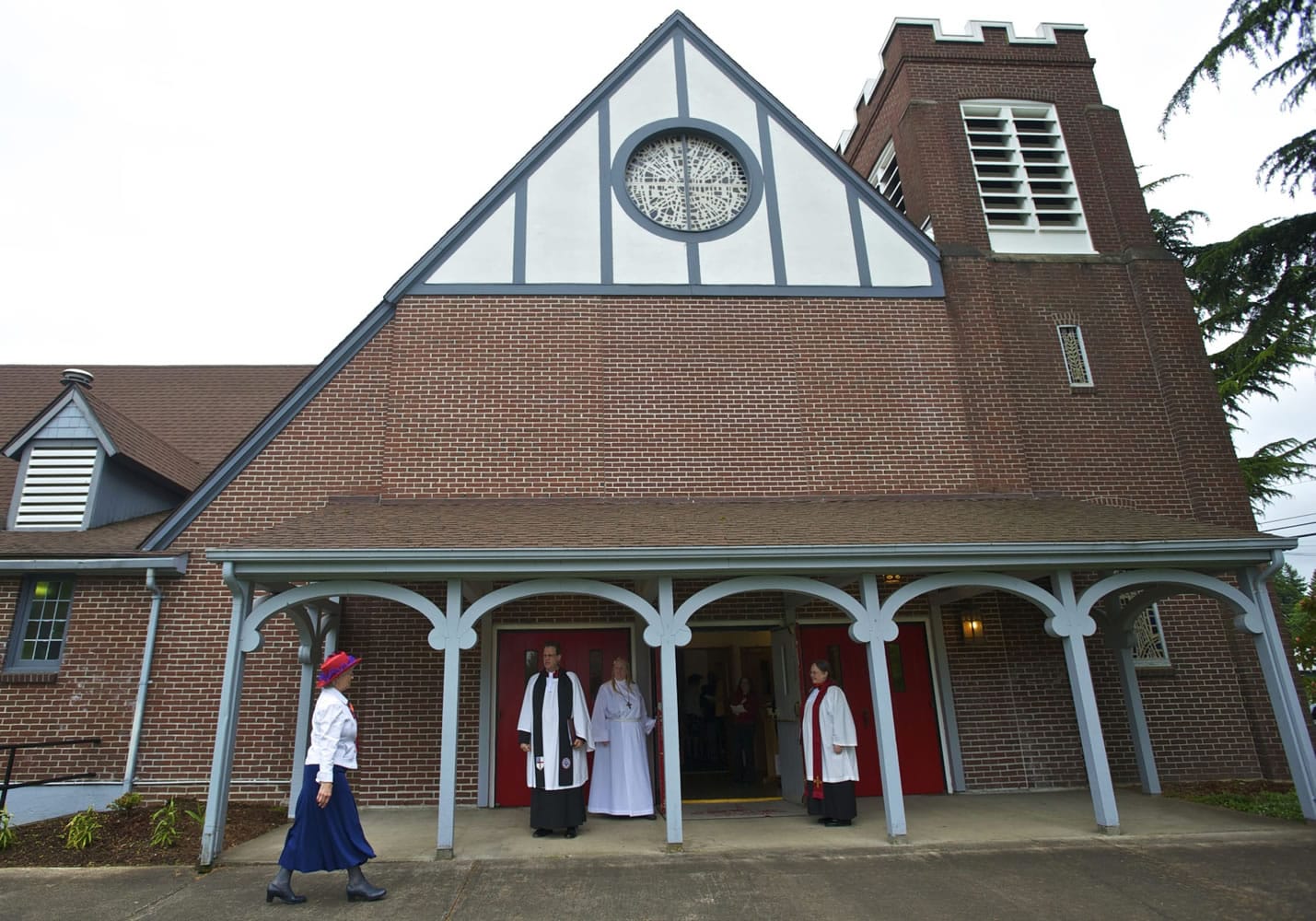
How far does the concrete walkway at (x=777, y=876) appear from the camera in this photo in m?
5.42

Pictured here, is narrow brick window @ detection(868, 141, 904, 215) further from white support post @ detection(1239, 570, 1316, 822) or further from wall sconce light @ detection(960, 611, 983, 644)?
white support post @ detection(1239, 570, 1316, 822)

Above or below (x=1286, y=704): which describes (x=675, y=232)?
above

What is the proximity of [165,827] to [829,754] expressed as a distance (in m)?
6.52

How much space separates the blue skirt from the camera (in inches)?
219

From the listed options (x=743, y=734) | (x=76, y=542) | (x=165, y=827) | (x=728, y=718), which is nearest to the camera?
(x=165, y=827)

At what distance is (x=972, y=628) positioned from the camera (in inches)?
386

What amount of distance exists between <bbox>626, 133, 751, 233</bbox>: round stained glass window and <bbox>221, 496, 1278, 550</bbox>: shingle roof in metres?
4.50

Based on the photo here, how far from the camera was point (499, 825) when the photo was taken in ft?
26.3

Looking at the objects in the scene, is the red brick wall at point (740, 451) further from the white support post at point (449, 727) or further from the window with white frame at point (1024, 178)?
the white support post at point (449, 727)

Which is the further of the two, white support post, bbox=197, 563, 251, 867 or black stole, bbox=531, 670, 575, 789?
black stole, bbox=531, 670, 575, 789

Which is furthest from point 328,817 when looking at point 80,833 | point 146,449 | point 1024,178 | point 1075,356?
point 1024,178

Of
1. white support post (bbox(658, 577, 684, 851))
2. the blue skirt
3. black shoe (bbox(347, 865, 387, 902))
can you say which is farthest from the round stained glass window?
black shoe (bbox(347, 865, 387, 902))

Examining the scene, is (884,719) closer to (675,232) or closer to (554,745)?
(554,745)

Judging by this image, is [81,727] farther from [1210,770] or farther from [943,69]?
[943,69]
